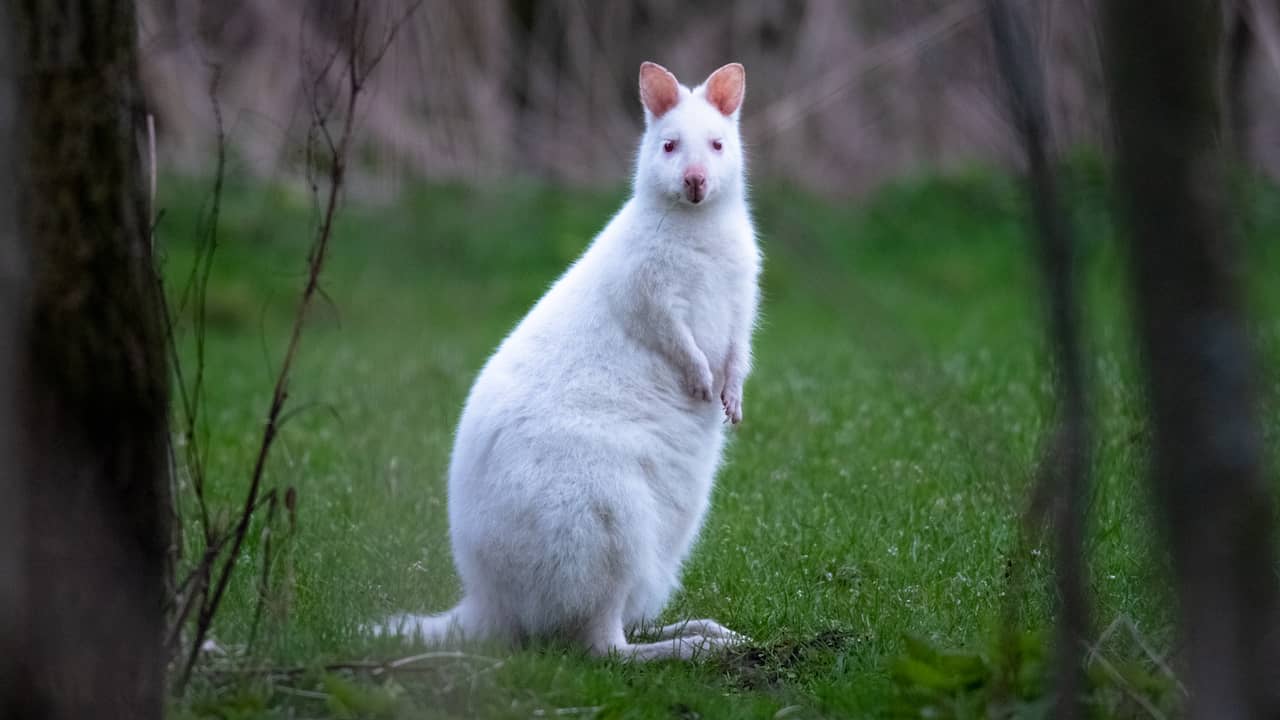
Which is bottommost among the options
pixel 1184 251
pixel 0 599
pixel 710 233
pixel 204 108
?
pixel 0 599

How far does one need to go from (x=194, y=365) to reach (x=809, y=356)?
13.3ft

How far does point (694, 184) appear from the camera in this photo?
4.48 meters

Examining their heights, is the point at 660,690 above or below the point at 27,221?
below

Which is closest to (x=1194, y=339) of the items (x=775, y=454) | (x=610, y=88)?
(x=775, y=454)

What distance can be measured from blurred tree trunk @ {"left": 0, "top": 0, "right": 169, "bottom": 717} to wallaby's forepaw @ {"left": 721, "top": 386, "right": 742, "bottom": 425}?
2.14 metres

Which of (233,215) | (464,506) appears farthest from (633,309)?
(233,215)

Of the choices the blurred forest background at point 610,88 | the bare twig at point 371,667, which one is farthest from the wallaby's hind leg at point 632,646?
the blurred forest background at point 610,88

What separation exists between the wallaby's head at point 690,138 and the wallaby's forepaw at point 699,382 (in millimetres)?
535

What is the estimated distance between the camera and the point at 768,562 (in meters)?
5.04

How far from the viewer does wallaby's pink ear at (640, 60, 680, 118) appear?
4676mm

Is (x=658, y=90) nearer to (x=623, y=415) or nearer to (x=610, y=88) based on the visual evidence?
(x=623, y=415)

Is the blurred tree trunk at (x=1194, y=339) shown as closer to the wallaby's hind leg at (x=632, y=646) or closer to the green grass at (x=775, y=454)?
the green grass at (x=775, y=454)

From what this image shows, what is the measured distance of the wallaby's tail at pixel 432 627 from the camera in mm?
3838

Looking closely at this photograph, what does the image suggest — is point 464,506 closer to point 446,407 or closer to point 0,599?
point 0,599
